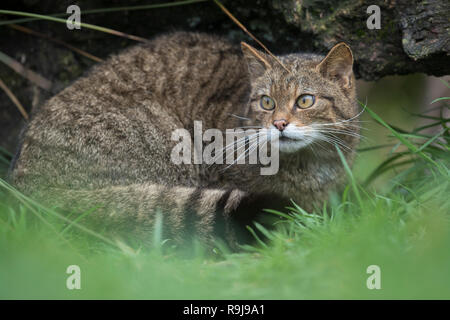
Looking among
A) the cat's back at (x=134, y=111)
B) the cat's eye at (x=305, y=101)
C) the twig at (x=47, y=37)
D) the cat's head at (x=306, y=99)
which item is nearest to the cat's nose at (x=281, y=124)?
the cat's head at (x=306, y=99)

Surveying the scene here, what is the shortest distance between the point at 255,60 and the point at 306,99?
55 cm

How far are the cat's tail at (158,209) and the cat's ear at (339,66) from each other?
44.0 inches

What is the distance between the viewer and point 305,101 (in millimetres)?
3412

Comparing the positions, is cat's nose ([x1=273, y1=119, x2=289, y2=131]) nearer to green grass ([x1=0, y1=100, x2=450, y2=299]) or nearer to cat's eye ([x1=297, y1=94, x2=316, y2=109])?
cat's eye ([x1=297, y1=94, x2=316, y2=109])

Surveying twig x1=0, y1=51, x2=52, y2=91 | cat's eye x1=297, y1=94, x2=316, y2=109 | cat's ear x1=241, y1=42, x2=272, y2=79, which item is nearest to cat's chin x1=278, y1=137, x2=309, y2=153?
cat's eye x1=297, y1=94, x2=316, y2=109

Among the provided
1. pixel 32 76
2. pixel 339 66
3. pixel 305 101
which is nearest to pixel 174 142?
pixel 305 101

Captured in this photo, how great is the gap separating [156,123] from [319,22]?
1.51 meters

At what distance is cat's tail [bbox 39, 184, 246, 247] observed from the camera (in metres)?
2.98

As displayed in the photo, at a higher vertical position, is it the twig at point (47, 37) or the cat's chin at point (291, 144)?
the twig at point (47, 37)

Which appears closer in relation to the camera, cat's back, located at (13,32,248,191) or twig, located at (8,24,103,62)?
cat's back, located at (13,32,248,191)

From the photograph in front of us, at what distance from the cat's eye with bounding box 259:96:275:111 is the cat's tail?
30.4 inches

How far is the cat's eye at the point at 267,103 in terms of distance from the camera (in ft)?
11.6

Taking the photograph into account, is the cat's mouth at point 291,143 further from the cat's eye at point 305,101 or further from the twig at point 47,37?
the twig at point 47,37
